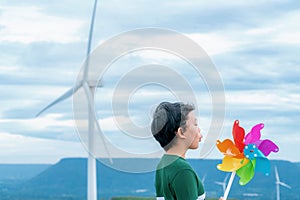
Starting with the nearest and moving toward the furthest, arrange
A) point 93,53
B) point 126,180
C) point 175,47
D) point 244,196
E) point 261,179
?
point 175,47 < point 93,53 < point 244,196 < point 126,180 < point 261,179

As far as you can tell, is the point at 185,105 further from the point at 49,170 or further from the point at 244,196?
the point at 49,170

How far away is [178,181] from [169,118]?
29 cm

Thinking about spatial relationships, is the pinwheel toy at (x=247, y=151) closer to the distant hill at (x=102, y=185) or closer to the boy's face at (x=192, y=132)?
the boy's face at (x=192, y=132)

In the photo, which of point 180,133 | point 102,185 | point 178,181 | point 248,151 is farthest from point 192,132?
point 102,185

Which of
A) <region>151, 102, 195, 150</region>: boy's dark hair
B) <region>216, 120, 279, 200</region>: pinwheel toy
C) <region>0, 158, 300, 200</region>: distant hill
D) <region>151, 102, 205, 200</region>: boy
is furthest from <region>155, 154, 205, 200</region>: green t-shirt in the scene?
<region>0, 158, 300, 200</region>: distant hill

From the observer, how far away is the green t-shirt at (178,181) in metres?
3.36

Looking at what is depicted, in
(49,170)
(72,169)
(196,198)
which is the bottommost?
(49,170)

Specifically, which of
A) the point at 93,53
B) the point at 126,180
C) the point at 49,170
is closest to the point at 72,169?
the point at 126,180

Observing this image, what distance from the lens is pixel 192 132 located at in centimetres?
351

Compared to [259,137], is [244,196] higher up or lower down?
lower down

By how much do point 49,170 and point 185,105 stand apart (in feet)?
238

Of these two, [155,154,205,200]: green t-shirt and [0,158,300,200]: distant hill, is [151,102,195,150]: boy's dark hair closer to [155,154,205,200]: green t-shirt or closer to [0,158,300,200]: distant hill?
[155,154,205,200]: green t-shirt

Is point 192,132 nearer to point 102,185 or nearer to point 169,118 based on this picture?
point 169,118

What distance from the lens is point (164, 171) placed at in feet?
11.5
